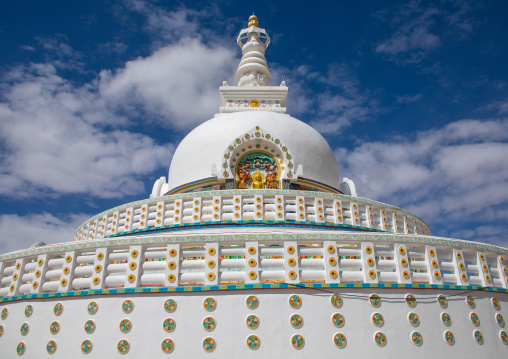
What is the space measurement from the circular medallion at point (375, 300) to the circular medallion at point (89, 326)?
3597 mm

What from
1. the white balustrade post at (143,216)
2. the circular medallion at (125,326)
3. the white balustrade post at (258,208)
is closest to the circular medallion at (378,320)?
the circular medallion at (125,326)

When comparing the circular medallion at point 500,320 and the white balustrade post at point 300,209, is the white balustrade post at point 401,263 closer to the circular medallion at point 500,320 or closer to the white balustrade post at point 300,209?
the circular medallion at point 500,320

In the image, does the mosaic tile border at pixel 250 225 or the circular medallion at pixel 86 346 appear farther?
the mosaic tile border at pixel 250 225

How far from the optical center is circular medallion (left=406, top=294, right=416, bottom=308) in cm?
526

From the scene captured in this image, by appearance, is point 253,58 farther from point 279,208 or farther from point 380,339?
point 380,339

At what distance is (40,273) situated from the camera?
222 inches

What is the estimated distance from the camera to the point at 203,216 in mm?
9148

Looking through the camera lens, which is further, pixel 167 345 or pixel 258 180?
pixel 258 180

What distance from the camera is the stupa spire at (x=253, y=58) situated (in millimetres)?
17828

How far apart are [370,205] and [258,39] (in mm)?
12209

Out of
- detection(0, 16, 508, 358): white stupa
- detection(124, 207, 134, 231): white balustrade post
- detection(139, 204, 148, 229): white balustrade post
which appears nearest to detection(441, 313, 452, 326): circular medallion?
detection(0, 16, 508, 358): white stupa

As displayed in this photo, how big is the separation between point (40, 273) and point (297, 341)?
12.2ft

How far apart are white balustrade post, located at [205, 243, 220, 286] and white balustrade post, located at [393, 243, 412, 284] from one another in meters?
2.51

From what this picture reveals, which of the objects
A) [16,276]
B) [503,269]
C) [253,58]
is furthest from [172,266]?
[253,58]
